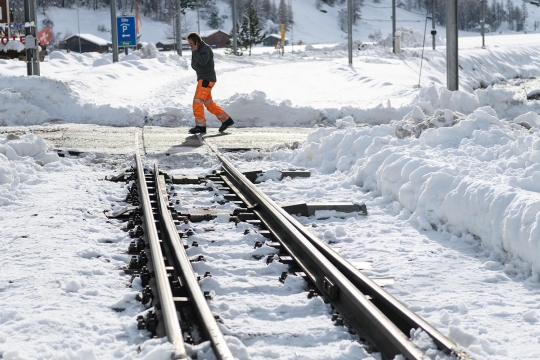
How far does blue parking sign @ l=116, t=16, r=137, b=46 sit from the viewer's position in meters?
39.1

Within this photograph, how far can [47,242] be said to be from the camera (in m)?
6.69

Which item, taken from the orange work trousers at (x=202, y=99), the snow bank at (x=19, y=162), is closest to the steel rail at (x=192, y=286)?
the snow bank at (x=19, y=162)

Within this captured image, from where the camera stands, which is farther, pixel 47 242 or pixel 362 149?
pixel 362 149

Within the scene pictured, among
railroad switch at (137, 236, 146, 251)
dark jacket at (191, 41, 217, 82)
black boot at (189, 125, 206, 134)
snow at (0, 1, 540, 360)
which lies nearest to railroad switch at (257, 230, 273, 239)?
snow at (0, 1, 540, 360)

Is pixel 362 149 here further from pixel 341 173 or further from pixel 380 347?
pixel 380 347

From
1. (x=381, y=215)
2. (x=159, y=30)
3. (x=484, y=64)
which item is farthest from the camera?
(x=159, y=30)

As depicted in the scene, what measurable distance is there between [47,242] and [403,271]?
112 inches

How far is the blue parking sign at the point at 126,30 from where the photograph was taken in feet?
128

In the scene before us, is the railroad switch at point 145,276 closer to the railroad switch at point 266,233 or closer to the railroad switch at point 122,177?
the railroad switch at point 266,233

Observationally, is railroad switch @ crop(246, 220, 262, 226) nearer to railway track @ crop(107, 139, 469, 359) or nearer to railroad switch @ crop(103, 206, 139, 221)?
railway track @ crop(107, 139, 469, 359)

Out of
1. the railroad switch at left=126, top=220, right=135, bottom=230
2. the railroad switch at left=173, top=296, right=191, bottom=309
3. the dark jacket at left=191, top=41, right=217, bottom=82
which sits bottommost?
the railroad switch at left=173, top=296, right=191, bottom=309

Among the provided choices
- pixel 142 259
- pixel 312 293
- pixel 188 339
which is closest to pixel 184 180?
pixel 142 259

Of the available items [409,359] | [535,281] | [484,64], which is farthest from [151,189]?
[484,64]

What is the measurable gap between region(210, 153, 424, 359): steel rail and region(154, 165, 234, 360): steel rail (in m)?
0.80
